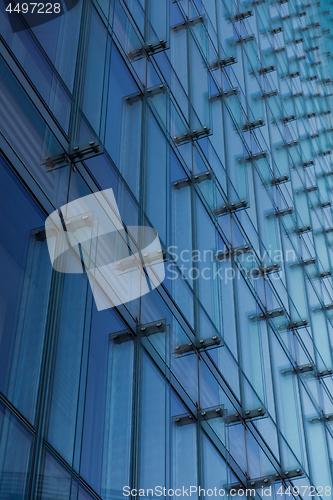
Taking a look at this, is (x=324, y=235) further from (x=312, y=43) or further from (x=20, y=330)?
(x=20, y=330)

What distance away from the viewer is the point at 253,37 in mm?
26281

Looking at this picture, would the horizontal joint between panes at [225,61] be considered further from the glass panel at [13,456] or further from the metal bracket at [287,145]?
the glass panel at [13,456]

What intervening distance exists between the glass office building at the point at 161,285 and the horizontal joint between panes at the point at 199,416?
30 millimetres

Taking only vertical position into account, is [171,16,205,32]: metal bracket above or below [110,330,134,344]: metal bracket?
above

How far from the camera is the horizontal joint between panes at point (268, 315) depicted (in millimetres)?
18661

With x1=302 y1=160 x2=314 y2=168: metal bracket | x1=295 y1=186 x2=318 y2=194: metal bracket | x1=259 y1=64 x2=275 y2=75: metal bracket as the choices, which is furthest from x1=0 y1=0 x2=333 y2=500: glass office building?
x1=302 y1=160 x2=314 y2=168: metal bracket

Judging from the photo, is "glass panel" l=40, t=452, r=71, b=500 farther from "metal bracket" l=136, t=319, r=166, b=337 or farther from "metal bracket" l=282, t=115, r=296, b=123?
"metal bracket" l=282, t=115, r=296, b=123

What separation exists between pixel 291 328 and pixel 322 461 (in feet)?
11.5

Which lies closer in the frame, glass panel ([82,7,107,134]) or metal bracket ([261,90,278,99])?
glass panel ([82,7,107,134])

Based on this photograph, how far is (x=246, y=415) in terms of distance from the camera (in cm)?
1591

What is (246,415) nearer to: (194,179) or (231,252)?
(231,252)

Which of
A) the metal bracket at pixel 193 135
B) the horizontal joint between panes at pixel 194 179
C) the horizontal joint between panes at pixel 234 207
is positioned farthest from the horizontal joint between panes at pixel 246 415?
the metal bracket at pixel 193 135

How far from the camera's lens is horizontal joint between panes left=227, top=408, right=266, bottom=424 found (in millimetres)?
15398

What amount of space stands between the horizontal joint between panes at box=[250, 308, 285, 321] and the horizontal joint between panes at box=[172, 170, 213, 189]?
3476 mm
